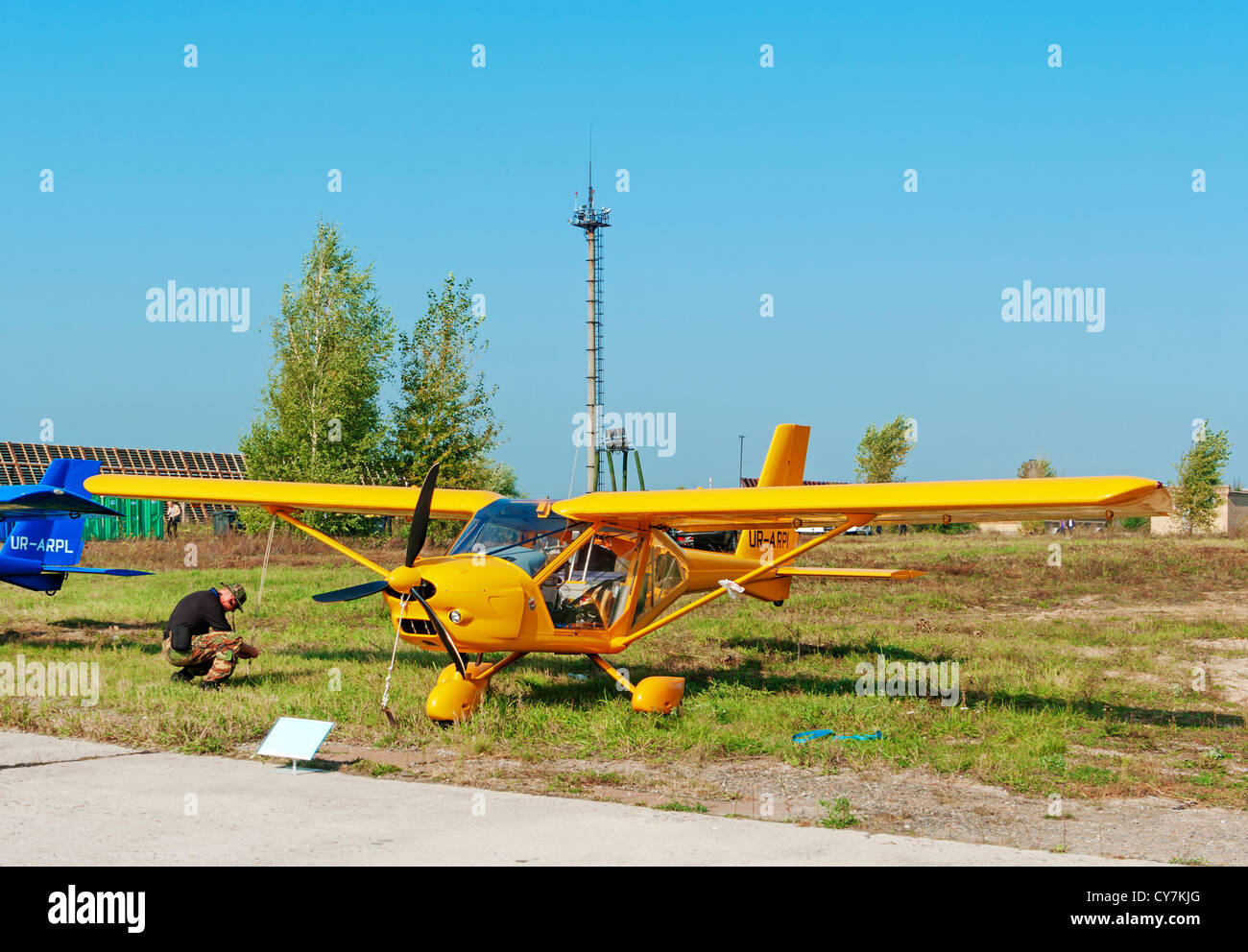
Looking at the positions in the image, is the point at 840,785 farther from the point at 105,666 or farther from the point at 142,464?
the point at 142,464

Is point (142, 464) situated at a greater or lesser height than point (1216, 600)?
greater

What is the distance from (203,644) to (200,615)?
404 mm

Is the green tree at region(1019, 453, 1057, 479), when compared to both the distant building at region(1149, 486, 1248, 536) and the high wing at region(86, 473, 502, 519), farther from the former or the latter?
the high wing at region(86, 473, 502, 519)

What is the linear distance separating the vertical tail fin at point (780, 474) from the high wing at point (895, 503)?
2.94 metres

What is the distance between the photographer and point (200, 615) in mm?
11828

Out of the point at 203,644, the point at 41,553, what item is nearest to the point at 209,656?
the point at 203,644

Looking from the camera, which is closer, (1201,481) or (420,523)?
(420,523)

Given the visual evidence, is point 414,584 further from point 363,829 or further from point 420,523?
point 363,829

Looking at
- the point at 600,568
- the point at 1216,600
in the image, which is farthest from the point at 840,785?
the point at 1216,600

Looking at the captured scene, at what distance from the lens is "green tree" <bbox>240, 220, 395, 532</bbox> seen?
36.4 meters

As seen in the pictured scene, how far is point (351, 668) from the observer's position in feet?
40.3

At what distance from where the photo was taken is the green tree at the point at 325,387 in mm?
36375

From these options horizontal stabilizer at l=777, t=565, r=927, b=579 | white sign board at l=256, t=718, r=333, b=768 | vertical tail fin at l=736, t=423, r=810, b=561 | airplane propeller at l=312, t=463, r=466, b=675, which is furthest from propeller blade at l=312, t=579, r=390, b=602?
vertical tail fin at l=736, t=423, r=810, b=561
